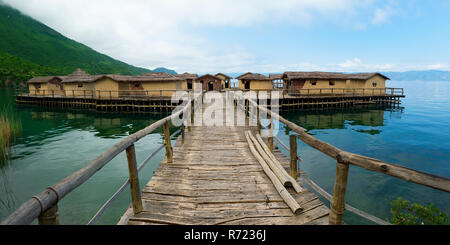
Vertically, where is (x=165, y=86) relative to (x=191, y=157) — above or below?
above

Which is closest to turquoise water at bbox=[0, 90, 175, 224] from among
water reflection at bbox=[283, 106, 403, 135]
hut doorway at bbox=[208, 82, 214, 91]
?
water reflection at bbox=[283, 106, 403, 135]

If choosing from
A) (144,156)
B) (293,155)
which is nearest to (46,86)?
(144,156)

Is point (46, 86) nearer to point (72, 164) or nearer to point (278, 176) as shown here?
point (72, 164)

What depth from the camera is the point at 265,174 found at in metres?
5.25

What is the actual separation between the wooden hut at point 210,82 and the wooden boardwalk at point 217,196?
39.7m

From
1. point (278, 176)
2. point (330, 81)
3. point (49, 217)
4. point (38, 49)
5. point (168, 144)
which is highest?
point (38, 49)

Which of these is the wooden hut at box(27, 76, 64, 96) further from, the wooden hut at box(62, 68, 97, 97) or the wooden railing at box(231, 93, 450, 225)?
the wooden railing at box(231, 93, 450, 225)

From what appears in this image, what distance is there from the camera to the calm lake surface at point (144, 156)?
8.24 meters

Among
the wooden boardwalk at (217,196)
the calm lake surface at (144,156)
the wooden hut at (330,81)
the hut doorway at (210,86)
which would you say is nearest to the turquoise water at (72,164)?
the calm lake surface at (144,156)

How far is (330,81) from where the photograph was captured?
3525 centimetres

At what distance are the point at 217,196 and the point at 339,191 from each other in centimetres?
213

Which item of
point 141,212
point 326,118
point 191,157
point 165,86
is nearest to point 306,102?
point 326,118
